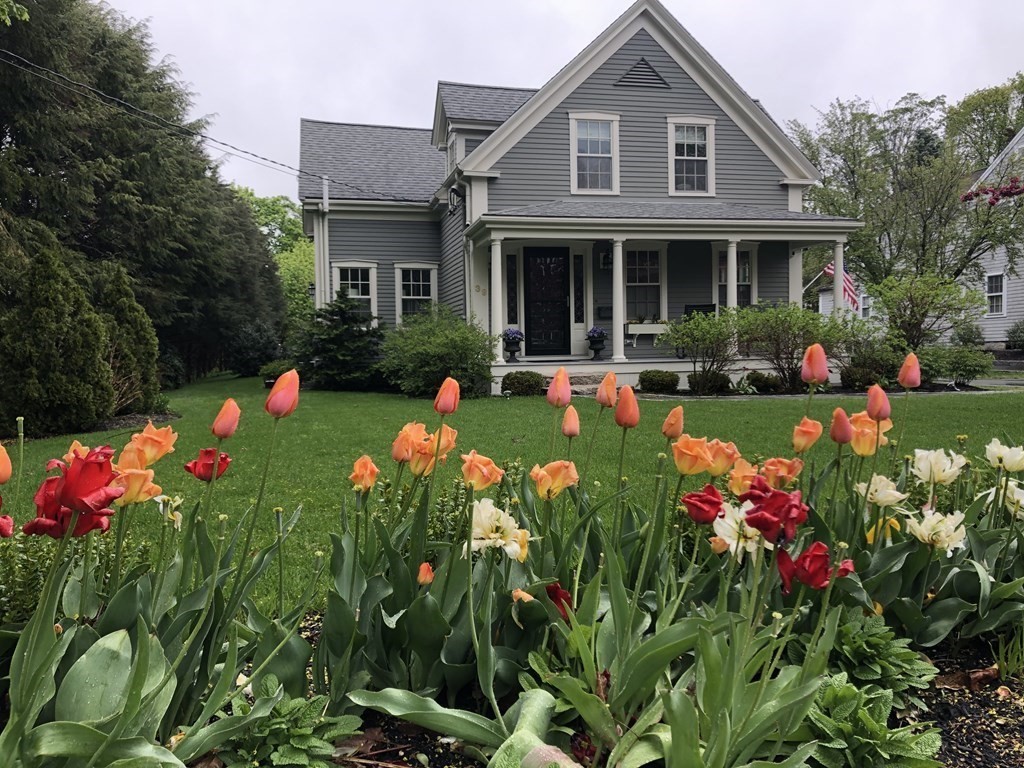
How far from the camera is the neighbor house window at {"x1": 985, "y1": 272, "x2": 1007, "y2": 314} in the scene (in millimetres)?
26859

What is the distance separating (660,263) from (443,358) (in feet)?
19.3

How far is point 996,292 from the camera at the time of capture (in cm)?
2720

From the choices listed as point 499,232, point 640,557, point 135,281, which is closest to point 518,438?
point 640,557

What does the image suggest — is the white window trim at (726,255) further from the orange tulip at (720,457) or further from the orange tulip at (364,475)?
the orange tulip at (364,475)

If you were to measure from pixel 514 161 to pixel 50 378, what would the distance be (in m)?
9.53

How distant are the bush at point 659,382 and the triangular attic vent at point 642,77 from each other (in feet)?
21.9

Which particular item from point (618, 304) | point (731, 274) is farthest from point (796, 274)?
point (618, 304)

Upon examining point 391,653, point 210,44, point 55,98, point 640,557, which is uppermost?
point 210,44

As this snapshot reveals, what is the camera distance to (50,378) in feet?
30.0

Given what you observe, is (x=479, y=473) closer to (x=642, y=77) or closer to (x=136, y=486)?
(x=136, y=486)

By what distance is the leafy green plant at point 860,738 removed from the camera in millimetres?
1517

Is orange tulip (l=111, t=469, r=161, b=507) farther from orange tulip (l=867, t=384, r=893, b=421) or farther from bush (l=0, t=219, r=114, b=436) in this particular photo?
bush (l=0, t=219, r=114, b=436)

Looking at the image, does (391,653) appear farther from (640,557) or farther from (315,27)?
(315,27)

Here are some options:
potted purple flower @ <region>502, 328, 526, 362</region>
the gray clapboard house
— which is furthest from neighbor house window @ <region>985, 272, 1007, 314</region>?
potted purple flower @ <region>502, 328, 526, 362</region>
